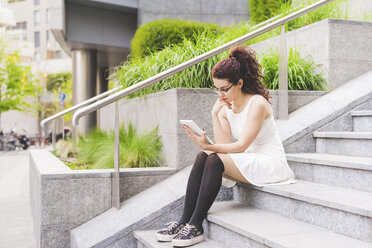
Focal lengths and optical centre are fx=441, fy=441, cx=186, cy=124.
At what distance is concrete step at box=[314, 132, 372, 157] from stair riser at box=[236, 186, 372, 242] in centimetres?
89

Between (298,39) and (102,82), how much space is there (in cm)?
1349

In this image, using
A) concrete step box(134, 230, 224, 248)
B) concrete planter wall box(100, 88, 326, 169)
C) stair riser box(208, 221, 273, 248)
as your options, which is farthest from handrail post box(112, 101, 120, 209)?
stair riser box(208, 221, 273, 248)

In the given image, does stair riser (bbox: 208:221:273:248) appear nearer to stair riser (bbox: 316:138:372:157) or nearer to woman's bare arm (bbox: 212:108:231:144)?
woman's bare arm (bbox: 212:108:231:144)

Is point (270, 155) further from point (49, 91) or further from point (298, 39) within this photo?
point (49, 91)

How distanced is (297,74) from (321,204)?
2.36 meters

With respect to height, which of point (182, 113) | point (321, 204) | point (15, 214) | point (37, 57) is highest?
point (37, 57)

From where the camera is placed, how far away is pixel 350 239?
2557 mm

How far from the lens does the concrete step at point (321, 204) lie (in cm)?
255

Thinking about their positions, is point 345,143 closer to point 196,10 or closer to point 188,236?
point 188,236

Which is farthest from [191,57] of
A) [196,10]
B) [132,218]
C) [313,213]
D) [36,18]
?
[36,18]

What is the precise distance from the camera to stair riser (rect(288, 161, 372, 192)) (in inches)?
120

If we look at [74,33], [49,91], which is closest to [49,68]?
[49,91]

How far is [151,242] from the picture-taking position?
3.29m

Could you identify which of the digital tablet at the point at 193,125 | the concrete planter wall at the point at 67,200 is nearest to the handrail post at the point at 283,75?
the digital tablet at the point at 193,125
